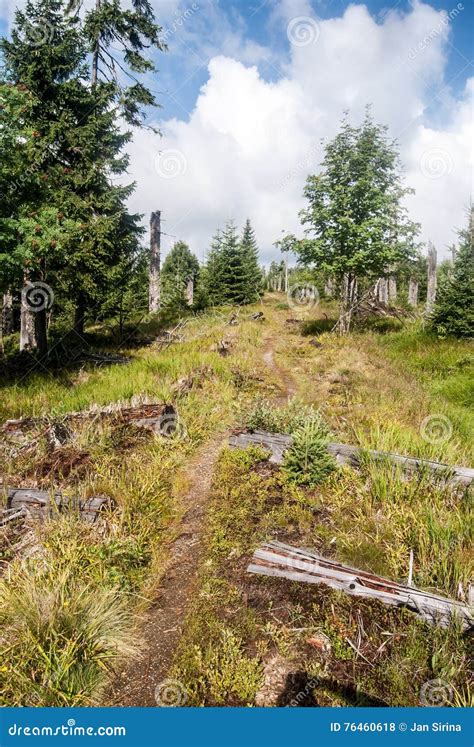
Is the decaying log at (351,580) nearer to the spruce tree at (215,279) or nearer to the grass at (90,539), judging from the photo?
the grass at (90,539)

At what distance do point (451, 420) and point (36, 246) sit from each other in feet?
32.1

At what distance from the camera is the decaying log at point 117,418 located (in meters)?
6.81

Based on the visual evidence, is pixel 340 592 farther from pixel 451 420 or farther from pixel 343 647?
pixel 451 420

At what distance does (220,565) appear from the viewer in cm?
406

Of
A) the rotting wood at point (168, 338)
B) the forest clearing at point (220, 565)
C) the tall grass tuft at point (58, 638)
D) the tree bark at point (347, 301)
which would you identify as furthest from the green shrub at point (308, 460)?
the tree bark at point (347, 301)

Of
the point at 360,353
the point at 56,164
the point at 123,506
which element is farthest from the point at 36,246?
the point at 360,353

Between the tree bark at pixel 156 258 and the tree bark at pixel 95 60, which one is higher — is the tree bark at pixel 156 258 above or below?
below

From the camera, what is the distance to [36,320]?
1267 cm

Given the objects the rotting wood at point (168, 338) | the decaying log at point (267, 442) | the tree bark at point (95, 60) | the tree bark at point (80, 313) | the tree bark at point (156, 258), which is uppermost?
the tree bark at point (95, 60)

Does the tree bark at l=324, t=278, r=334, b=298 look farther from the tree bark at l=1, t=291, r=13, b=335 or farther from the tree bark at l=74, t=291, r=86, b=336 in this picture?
the tree bark at l=1, t=291, r=13, b=335

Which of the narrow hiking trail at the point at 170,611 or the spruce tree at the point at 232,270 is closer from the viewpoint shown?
the narrow hiking trail at the point at 170,611

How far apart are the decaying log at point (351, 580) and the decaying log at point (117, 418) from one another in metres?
3.75

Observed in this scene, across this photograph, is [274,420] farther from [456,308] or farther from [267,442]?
[456,308]

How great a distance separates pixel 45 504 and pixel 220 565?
2.50m
